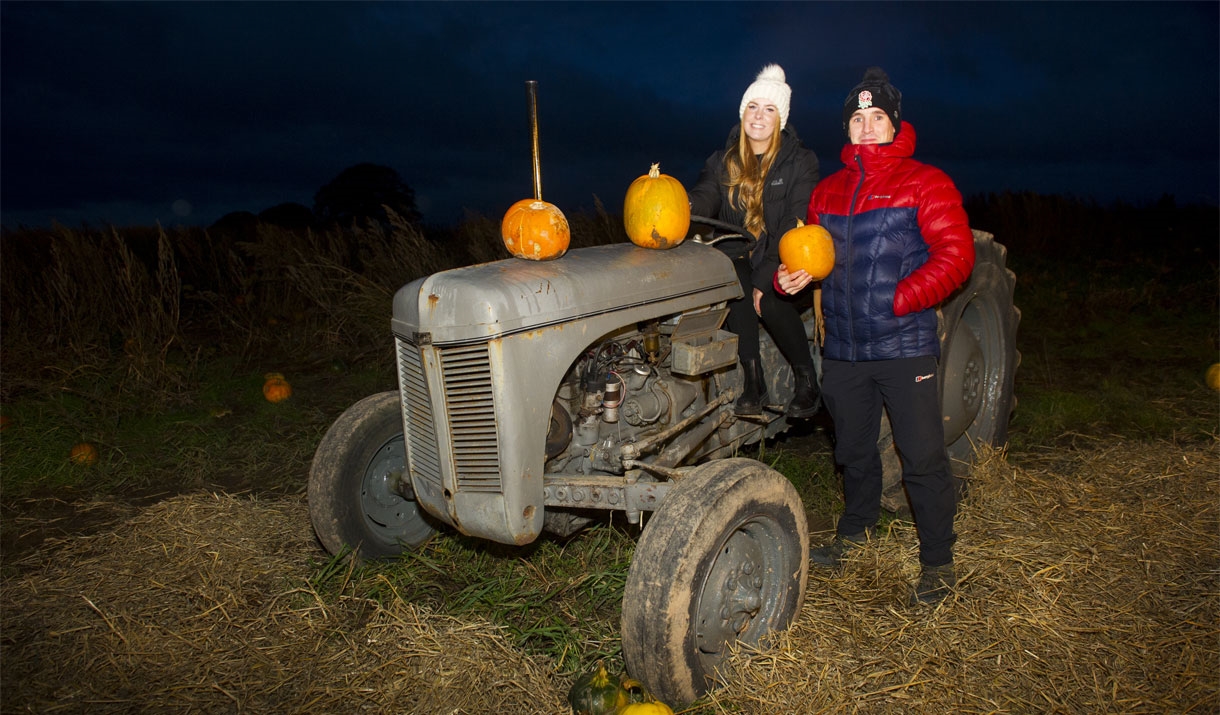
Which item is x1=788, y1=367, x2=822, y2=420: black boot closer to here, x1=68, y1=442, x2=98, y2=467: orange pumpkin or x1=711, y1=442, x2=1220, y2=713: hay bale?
x1=711, y1=442, x2=1220, y2=713: hay bale

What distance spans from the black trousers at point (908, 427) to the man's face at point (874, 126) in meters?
0.98

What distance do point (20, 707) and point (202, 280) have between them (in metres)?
9.46

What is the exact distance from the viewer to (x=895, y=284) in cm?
345

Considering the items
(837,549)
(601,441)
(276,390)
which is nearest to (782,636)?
(837,549)

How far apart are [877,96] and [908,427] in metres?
1.46

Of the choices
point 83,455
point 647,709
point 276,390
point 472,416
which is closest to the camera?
point 647,709

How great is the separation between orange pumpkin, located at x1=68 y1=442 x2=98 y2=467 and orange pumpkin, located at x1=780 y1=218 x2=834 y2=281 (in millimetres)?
5001

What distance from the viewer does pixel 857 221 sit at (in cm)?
348

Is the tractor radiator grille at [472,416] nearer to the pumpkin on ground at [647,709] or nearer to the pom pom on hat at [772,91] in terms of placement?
the pumpkin on ground at [647,709]

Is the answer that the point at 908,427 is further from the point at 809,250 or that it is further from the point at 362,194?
the point at 362,194

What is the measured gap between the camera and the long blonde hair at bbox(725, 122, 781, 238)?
3.98 metres

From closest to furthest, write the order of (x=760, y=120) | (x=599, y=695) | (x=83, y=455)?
(x=599, y=695) < (x=760, y=120) < (x=83, y=455)

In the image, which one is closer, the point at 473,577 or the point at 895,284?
the point at 895,284

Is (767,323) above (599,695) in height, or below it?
above
